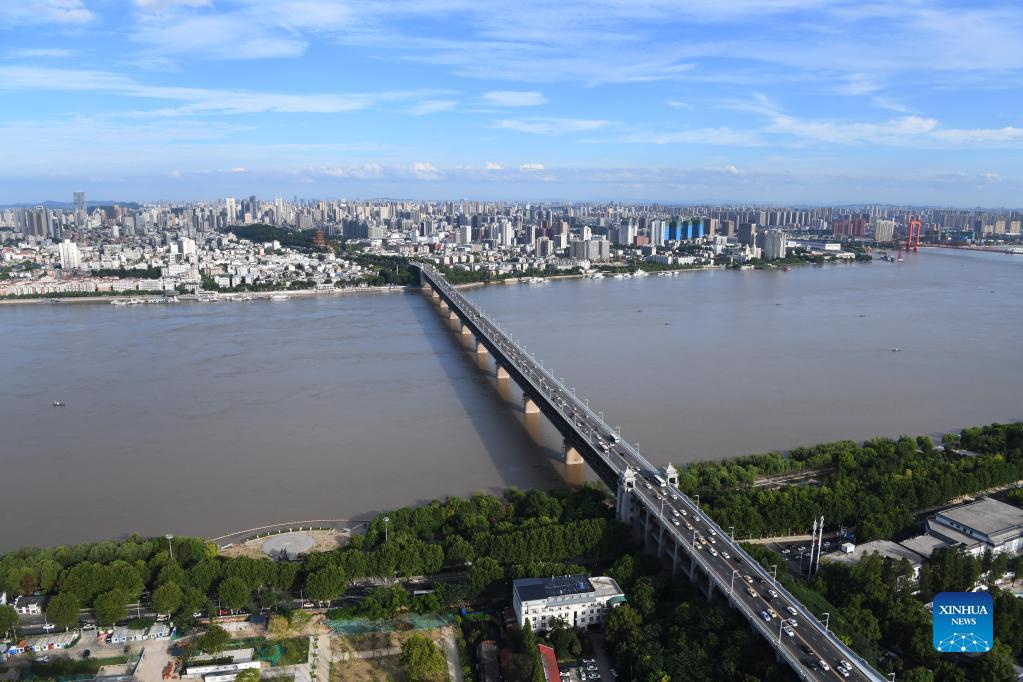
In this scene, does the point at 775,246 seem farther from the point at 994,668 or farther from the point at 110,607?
the point at 110,607

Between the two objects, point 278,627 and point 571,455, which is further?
point 571,455

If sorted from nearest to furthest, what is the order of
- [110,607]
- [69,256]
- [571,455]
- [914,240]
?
[110,607]
[571,455]
[69,256]
[914,240]

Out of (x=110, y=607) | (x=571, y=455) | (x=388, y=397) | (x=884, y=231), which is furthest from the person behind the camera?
(x=884, y=231)

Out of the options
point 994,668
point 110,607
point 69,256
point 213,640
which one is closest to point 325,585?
point 213,640

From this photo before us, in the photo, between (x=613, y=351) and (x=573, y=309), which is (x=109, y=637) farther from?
(x=573, y=309)

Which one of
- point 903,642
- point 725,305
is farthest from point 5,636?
point 725,305
